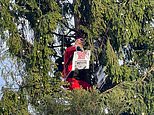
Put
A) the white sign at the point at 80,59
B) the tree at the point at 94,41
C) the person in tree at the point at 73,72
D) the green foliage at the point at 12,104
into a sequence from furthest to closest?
the person in tree at the point at 73,72, the tree at the point at 94,41, the white sign at the point at 80,59, the green foliage at the point at 12,104

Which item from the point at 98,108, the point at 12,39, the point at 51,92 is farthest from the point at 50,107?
the point at 12,39

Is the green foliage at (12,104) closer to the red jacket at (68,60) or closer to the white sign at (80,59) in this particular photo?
the red jacket at (68,60)

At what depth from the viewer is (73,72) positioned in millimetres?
9914

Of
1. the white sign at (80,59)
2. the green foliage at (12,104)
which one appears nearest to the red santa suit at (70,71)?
the white sign at (80,59)

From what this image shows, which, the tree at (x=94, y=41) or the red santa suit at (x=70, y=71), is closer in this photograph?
the tree at (x=94, y=41)

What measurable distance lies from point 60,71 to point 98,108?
10.4 ft

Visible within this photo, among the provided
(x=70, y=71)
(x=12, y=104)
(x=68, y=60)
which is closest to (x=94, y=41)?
(x=68, y=60)

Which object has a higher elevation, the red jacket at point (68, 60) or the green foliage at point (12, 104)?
the red jacket at point (68, 60)

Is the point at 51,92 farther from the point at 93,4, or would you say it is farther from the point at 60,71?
the point at 93,4

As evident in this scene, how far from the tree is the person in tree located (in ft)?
0.59

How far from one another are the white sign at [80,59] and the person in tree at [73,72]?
137 mm

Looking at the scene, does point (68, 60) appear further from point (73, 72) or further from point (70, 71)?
point (73, 72)

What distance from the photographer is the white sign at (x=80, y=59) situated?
9286 mm

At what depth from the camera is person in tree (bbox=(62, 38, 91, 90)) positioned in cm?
952
